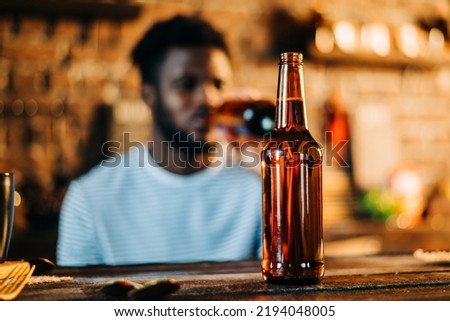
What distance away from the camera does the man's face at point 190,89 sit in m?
2.01

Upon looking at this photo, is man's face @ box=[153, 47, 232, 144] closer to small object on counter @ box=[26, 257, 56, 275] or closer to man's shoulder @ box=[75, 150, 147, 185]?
man's shoulder @ box=[75, 150, 147, 185]

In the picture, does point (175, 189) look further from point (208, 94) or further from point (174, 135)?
point (208, 94)

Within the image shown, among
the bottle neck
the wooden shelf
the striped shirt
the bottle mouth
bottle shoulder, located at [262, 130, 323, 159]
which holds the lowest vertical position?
the striped shirt

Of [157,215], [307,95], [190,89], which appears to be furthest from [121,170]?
[307,95]

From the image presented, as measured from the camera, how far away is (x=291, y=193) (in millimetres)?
718

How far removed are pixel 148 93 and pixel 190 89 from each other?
0.89ft

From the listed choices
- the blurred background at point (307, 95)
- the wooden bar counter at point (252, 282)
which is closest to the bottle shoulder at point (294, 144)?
the wooden bar counter at point (252, 282)

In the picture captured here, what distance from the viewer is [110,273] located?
83 cm

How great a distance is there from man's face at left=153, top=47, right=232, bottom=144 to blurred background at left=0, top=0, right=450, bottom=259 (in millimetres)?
389

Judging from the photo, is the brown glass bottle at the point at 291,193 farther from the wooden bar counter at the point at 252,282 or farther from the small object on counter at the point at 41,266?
the small object on counter at the point at 41,266

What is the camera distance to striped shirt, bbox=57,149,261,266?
1896mm

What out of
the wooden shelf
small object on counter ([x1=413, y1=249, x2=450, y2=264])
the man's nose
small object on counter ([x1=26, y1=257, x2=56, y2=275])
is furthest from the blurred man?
small object on counter ([x1=26, y1=257, x2=56, y2=275])
